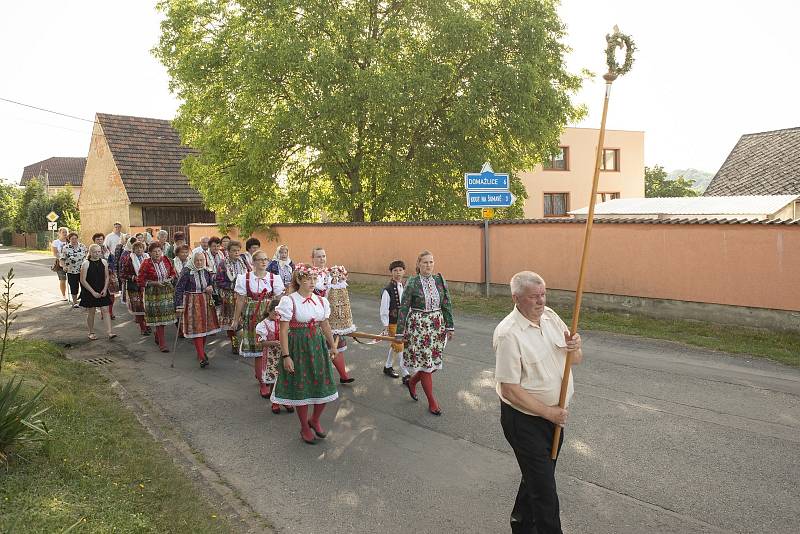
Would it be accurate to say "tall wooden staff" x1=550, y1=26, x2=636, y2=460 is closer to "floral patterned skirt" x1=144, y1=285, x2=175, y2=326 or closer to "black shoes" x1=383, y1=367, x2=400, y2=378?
"black shoes" x1=383, y1=367, x2=400, y2=378

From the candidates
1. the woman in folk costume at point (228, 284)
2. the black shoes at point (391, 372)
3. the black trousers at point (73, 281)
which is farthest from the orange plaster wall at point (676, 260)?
the black trousers at point (73, 281)

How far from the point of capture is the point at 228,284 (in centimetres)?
1061

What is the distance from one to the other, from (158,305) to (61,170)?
90075 millimetres

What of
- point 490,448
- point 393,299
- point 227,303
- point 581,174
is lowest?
point 490,448

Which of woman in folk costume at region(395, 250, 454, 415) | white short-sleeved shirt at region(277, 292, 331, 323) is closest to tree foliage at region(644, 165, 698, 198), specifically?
woman in folk costume at region(395, 250, 454, 415)

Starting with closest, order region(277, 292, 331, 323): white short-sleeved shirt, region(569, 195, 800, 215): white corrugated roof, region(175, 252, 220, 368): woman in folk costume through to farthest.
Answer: region(277, 292, 331, 323): white short-sleeved shirt
region(175, 252, 220, 368): woman in folk costume
region(569, 195, 800, 215): white corrugated roof

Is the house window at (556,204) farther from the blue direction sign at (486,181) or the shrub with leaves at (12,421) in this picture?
the shrub with leaves at (12,421)

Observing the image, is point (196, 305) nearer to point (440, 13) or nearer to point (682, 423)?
point (682, 423)

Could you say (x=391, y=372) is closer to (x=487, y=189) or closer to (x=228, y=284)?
(x=228, y=284)

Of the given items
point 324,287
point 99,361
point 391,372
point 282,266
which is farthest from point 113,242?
point 391,372

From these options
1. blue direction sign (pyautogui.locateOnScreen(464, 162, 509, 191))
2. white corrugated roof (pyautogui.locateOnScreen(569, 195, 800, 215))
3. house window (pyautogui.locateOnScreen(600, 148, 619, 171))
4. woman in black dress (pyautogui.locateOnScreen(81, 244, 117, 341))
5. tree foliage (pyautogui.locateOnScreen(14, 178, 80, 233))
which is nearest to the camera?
woman in black dress (pyautogui.locateOnScreen(81, 244, 117, 341))

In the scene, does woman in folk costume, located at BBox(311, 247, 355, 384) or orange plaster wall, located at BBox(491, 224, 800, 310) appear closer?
woman in folk costume, located at BBox(311, 247, 355, 384)

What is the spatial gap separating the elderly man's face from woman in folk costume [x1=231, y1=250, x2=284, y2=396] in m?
5.18

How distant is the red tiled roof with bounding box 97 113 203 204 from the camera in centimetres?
3281
